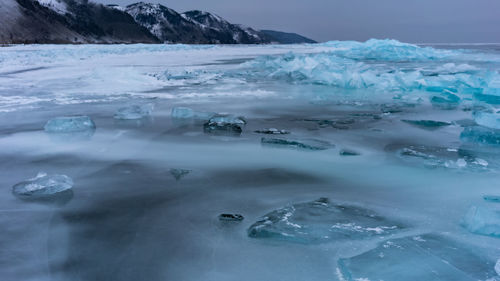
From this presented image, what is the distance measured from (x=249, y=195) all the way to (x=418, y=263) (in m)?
0.91

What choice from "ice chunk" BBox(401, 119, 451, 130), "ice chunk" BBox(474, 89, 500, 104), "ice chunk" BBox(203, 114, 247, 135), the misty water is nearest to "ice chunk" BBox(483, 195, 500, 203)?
the misty water

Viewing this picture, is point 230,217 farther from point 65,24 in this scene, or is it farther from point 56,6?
point 56,6

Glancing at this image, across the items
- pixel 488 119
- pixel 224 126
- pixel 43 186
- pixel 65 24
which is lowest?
pixel 43 186

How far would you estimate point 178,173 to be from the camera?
2293 millimetres

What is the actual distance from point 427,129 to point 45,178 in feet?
→ 10.5

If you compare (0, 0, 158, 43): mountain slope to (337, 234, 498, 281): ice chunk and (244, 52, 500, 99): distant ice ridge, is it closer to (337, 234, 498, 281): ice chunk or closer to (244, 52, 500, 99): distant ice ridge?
(244, 52, 500, 99): distant ice ridge

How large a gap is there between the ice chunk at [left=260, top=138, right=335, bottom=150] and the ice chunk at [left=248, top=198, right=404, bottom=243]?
3.52ft

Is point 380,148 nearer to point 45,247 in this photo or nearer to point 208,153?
point 208,153

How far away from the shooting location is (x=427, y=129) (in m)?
3.58

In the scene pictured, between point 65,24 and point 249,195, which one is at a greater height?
point 65,24

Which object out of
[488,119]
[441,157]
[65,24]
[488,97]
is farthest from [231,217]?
[65,24]

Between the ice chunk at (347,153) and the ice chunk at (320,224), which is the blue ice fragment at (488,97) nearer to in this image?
the ice chunk at (347,153)

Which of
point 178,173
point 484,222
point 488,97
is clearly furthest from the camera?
point 488,97

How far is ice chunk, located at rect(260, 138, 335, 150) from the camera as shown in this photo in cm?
285
